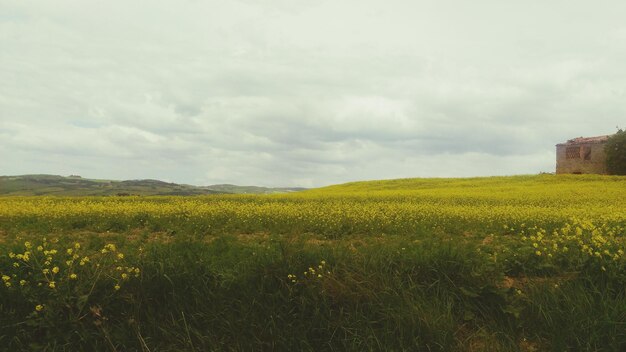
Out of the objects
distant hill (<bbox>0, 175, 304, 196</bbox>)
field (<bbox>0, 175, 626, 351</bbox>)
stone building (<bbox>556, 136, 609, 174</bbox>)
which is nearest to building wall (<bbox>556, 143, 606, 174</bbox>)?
stone building (<bbox>556, 136, 609, 174</bbox>)

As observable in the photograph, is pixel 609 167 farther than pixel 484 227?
Yes

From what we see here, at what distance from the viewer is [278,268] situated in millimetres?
6879

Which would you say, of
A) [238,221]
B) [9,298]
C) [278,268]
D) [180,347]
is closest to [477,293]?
[278,268]

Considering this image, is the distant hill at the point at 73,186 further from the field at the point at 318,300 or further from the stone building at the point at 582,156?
the field at the point at 318,300

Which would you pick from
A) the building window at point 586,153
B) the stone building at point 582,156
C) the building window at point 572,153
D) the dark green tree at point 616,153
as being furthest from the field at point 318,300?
the building window at point 572,153

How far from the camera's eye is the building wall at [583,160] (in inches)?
2270

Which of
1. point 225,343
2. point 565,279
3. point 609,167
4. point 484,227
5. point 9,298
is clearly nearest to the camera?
point 225,343

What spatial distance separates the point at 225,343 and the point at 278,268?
4.63ft

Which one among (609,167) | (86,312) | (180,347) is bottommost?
(180,347)

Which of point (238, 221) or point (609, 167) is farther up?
point (609, 167)

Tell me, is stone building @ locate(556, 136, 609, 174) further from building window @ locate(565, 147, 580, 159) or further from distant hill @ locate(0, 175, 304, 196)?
distant hill @ locate(0, 175, 304, 196)

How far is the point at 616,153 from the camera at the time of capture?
170ft

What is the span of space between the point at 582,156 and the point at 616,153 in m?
7.62

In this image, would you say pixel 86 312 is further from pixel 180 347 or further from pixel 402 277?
pixel 402 277
